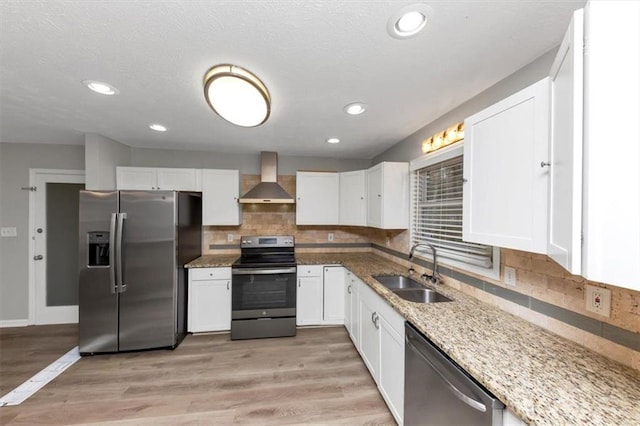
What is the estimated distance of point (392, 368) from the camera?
1.66 metres

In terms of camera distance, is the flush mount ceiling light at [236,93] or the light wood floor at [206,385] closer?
the flush mount ceiling light at [236,93]

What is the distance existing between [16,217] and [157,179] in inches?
74.2

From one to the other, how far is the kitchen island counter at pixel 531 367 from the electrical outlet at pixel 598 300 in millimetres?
198

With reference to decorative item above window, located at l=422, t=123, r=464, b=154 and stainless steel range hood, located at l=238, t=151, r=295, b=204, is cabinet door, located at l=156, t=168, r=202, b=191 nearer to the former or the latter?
stainless steel range hood, located at l=238, t=151, r=295, b=204

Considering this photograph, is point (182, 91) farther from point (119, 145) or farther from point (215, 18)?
point (119, 145)

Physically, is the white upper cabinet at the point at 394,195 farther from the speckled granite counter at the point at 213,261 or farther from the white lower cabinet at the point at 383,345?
the speckled granite counter at the point at 213,261

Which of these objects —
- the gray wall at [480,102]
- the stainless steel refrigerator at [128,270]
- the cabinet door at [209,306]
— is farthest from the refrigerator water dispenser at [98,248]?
the gray wall at [480,102]

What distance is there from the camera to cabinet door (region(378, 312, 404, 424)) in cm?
155

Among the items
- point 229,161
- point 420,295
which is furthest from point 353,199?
point 229,161

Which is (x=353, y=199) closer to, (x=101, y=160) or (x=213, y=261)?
(x=213, y=261)

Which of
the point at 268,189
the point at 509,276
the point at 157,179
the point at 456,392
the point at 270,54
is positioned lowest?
the point at 456,392

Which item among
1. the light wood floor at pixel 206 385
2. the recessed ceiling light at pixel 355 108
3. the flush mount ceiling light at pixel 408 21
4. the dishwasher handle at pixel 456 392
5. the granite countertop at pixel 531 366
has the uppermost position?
the recessed ceiling light at pixel 355 108

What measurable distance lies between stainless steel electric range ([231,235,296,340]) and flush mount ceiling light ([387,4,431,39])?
2486 millimetres

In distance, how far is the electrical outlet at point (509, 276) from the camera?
1.45 meters
